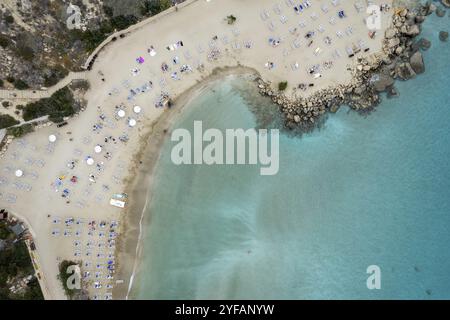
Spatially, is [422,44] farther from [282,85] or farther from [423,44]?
[282,85]

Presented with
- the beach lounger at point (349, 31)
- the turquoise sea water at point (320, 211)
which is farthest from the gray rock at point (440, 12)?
the beach lounger at point (349, 31)

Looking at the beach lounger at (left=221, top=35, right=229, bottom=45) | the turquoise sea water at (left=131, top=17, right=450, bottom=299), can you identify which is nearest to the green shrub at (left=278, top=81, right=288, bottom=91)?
the turquoise sea water at (left=131, top=17, right=450, bottom=299)

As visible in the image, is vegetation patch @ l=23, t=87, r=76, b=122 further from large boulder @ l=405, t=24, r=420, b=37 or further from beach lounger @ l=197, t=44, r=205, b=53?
large boulder @ l=405, t=24, r=420, b=37

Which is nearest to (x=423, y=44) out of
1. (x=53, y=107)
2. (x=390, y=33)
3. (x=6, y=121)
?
(x=390, y=33)

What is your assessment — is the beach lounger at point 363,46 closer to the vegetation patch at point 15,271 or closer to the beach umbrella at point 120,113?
the beach umbrella at point 120,113

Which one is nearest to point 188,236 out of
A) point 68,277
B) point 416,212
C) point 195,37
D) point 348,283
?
point 68,277
